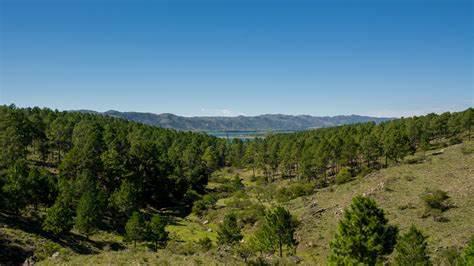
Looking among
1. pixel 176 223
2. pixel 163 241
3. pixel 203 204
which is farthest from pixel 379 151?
pixel 163 241

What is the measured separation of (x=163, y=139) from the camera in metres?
137

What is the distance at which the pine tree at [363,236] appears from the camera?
1284 inches

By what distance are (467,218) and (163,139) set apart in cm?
10815

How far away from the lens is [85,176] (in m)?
62.7

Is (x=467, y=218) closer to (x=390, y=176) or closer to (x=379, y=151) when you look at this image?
(x=390, y=176)

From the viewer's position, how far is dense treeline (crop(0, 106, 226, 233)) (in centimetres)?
5222

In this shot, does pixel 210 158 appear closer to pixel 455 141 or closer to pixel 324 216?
pixel 324 216

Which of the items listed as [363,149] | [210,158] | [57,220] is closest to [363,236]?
[57,220]

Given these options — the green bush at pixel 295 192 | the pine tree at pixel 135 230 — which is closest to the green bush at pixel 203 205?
the green bush at pixel 295 192

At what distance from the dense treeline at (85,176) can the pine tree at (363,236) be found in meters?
35.3

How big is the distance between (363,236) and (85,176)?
48.1 metres

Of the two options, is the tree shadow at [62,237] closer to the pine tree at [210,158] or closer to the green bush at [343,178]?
the green bush at [343,178]

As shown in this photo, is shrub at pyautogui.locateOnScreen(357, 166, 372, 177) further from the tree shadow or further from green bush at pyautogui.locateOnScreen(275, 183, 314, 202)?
the tree shadow

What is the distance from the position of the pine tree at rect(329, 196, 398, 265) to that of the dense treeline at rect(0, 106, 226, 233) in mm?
35310
